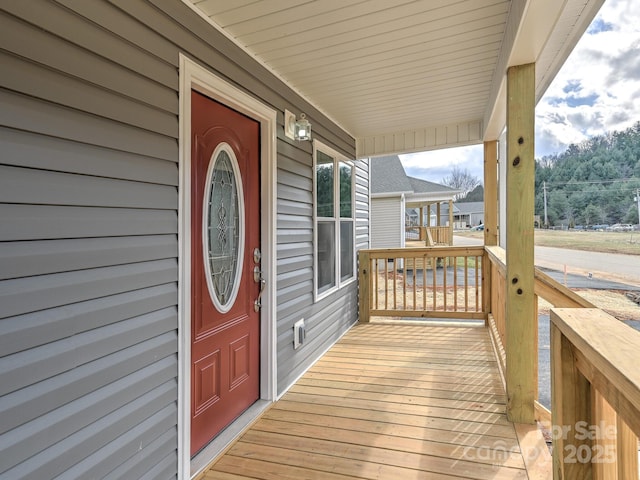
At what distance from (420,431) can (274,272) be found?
4.68ft

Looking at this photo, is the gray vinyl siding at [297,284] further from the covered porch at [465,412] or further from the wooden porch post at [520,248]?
the wooden porch post at [520,248]

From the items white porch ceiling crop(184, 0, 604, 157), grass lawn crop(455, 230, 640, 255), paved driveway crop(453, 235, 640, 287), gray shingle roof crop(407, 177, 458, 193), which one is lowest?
paved driveway crop(453, 235, 640, 287)

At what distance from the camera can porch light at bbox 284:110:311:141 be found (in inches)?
112

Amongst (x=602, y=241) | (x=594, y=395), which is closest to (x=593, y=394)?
(x=594, y=395)

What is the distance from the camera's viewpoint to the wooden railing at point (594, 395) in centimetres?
80

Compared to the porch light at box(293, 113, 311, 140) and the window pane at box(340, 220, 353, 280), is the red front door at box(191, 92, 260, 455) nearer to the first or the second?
the porch light at box(293, 113, 311, 140)

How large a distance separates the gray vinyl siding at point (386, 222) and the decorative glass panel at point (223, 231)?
899cm

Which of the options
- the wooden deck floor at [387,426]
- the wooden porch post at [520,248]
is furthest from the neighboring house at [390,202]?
the wooden porch post at [520,248]

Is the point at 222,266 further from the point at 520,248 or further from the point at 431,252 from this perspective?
the point at 431,252

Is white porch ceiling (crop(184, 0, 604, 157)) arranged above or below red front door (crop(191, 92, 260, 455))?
above

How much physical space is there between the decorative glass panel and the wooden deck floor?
34.9 inches

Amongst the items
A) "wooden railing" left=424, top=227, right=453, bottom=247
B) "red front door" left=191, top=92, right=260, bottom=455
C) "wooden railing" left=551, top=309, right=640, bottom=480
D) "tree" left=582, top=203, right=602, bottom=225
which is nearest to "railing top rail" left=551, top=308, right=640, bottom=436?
"wooden railing" left=551, top=309, right=640, bottom=480

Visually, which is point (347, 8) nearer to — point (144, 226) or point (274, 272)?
point (144, 226)

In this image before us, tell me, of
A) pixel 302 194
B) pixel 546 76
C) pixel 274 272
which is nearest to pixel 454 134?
pixel 546 76
